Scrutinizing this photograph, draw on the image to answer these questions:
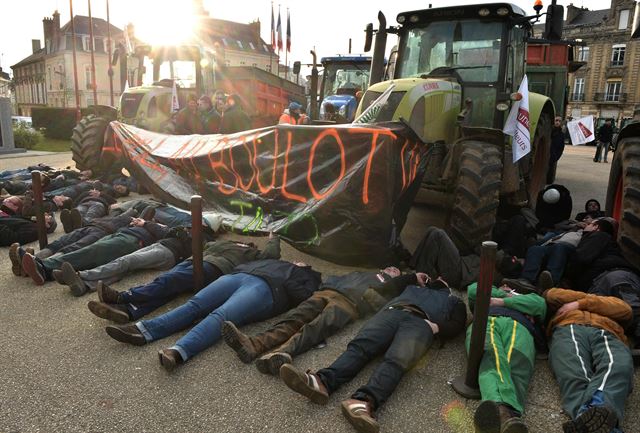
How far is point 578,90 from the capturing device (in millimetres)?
50969

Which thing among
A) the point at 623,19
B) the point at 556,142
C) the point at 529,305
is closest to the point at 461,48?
the point at 529,305

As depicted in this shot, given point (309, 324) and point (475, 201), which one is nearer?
point (309, 324)

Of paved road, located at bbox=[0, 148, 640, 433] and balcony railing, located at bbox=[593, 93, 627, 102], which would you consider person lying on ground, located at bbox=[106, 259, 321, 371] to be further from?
balcony railing, located at bbox=[593, 93, 627, 102]

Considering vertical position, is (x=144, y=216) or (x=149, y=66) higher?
(x=149, y=66)

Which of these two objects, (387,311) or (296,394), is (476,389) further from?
(296,394)

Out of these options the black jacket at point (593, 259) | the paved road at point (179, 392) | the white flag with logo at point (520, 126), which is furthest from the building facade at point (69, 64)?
the black jacket at point (593, 259)

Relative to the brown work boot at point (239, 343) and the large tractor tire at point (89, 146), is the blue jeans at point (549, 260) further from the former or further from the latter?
the large tractor tire at point (89, 146)

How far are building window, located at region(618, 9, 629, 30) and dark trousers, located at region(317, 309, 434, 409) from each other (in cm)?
5672

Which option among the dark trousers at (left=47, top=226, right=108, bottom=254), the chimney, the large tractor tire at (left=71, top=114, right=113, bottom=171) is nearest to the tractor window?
the dark trousers at (left=47, top=226, right=108, bottom=254)

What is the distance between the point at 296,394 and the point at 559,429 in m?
1.53

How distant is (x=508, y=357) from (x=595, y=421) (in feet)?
2.12

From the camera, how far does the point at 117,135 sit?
8055mm

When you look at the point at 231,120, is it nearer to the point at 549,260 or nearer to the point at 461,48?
the point at 461,48

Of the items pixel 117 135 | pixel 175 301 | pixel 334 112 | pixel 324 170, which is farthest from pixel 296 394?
pixel 334 112
